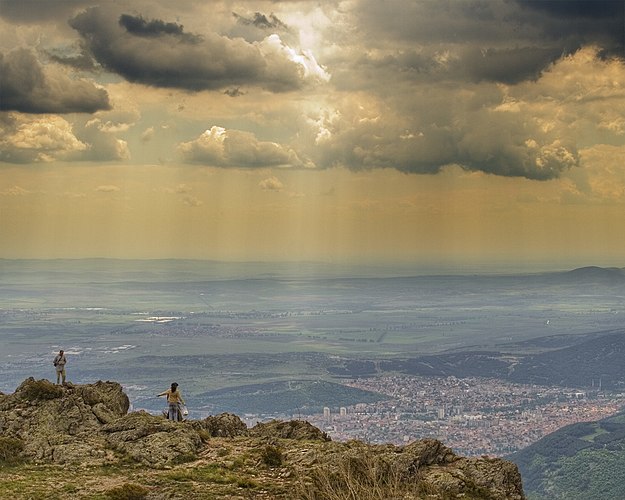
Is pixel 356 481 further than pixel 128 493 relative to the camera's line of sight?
No

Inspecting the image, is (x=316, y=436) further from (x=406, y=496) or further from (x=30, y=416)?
(x=30, y=416)

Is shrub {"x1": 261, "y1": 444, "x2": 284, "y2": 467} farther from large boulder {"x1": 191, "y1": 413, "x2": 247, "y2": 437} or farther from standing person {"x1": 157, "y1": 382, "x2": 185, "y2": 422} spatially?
standing person {"x1": 157, "y1": 382, "x2": 185, "y2": 422}

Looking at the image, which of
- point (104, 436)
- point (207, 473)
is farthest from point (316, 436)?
point (104, 436)

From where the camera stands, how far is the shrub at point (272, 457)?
77.0ft

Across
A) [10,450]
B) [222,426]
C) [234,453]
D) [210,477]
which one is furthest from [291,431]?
[10,450]

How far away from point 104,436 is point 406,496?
476 inches

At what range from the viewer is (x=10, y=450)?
2375cm

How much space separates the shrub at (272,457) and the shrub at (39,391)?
9479 millimetres

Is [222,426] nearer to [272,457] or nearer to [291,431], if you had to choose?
[291,431]

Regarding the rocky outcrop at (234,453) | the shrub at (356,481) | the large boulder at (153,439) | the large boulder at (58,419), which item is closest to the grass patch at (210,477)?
the rocky outcrop at (234,453)

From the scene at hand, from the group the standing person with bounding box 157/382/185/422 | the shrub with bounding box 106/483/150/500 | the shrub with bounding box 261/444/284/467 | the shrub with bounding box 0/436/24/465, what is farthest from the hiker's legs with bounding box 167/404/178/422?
the shrub with bounding box 106/483/150/500

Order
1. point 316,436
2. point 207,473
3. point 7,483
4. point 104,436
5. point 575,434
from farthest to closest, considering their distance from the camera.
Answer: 1. point 575,434
2. point 316,436
3. point 104,436
4. point 207,473
5. point 7,483

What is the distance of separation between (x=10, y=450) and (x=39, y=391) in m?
4.29

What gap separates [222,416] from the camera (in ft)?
95.0
